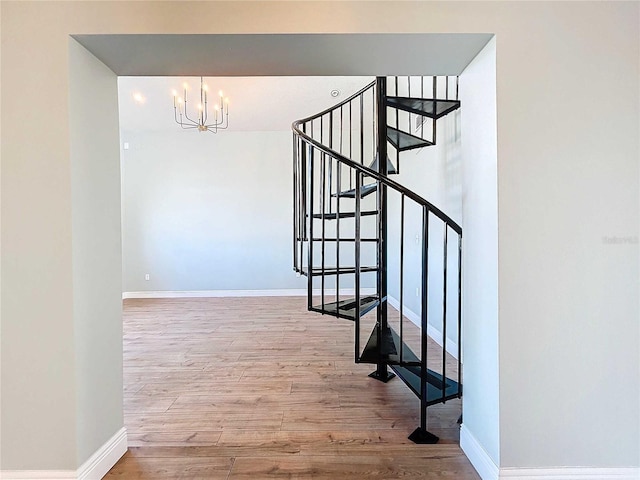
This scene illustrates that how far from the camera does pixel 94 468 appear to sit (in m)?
1.56

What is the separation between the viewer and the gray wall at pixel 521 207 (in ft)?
4.74

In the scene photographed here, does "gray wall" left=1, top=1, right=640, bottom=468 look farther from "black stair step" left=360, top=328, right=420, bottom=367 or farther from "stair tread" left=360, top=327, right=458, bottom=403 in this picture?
"black stair step" left=360, top=328, right=420, bottom=367

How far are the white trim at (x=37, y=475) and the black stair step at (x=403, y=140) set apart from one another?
2914 mm

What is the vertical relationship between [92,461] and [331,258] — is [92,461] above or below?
below

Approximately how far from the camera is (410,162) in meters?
4.48

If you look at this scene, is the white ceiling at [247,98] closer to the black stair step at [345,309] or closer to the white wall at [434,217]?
the white wall at [434,217]

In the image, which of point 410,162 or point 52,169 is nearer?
point 52,169

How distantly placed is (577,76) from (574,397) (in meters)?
1.43

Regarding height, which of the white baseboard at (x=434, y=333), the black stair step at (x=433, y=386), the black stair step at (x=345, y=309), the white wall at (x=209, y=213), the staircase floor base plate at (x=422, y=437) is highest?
the white wall at (x=209, y=213)

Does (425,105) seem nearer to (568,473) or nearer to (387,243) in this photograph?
(387,243)

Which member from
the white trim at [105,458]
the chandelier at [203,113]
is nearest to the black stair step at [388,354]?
the white trim at [105,458]

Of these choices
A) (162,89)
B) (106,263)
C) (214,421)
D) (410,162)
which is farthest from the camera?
(162,89)

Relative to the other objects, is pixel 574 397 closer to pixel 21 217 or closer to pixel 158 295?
pixel 21 217

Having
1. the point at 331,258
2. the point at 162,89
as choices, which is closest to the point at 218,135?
the point at 162,89
